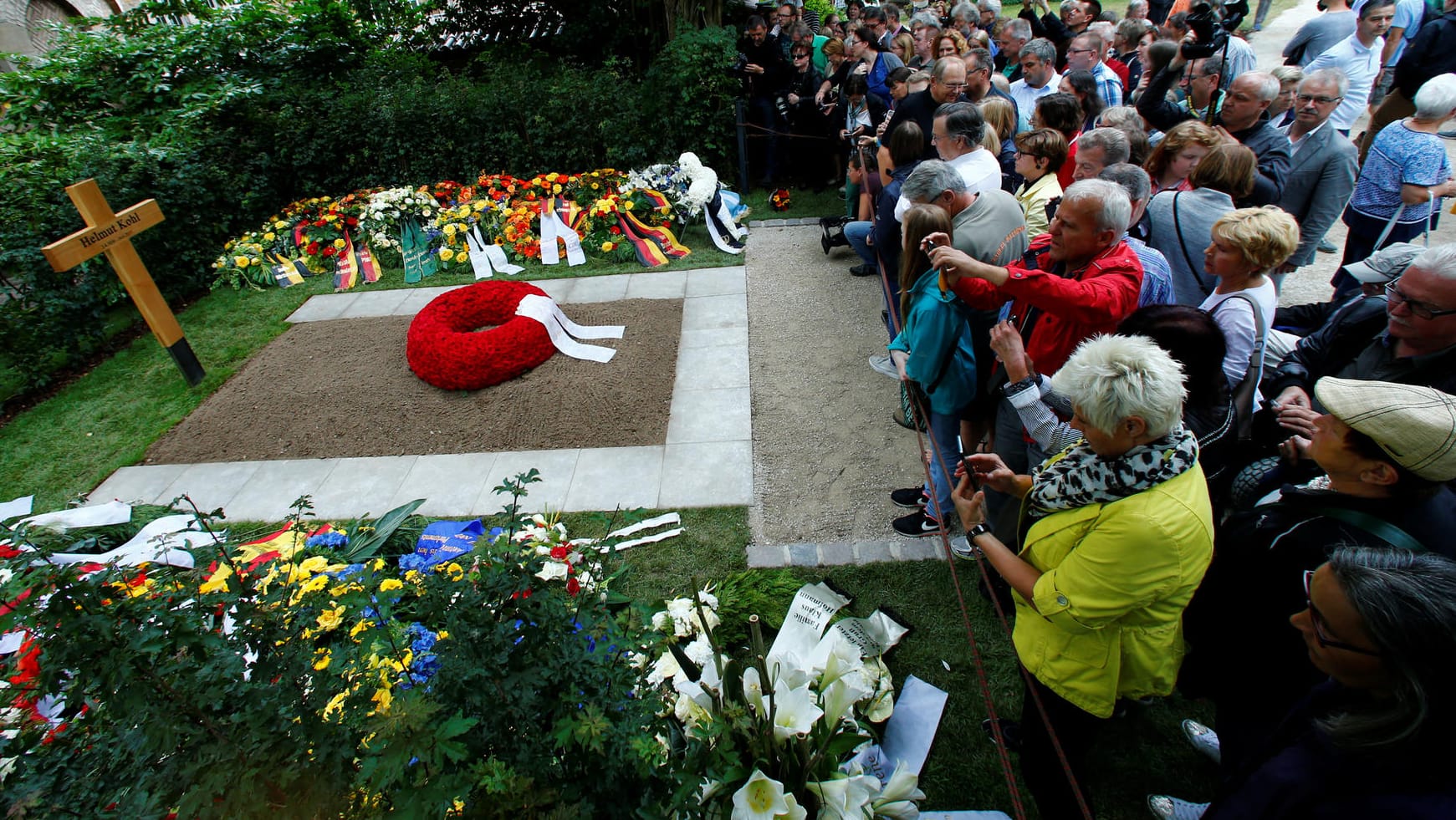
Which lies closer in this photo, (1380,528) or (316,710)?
(316,710)

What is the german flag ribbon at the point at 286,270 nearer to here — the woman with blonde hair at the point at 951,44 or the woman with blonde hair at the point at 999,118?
the woman with blonde hair at the point at 999,118

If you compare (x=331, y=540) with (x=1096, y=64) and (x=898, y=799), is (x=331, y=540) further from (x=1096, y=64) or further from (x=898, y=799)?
(x=1096, y=64)

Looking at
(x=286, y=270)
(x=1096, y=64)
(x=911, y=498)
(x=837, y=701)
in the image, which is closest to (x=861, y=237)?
(x=1096, y=64)

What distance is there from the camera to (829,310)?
267 inches

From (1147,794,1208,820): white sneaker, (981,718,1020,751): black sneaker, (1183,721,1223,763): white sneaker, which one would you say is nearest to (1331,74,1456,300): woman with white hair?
(1183,721,1223,763): white sneaker

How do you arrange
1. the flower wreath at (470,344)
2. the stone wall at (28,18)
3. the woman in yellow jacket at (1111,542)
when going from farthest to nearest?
the stone wall at (28,18)
the flower wreath at (470,344)
the woman in yellow jacket at (1111,542)

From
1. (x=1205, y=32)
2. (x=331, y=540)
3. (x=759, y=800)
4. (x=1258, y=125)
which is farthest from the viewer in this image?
(x=1205, y=32)

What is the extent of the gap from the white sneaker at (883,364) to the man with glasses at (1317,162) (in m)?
2.49

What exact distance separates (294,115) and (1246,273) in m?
11.2

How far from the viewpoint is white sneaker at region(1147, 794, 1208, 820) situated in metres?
2.55

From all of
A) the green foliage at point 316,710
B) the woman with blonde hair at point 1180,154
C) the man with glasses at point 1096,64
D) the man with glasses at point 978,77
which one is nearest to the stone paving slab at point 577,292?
the man with glasses at point 978,77

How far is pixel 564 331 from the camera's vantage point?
6.45 metres

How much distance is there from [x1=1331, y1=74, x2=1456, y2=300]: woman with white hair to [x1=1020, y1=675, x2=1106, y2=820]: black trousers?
12.1 feet

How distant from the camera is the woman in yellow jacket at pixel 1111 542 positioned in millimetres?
1891
